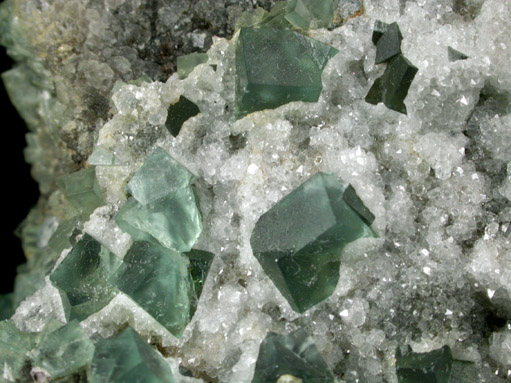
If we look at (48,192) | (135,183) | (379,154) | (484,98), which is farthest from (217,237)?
(48,192)

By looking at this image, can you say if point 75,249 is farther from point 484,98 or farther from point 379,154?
point 484,98

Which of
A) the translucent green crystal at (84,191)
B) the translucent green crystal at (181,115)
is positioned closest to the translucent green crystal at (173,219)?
the translucent green crystal at (181,115)

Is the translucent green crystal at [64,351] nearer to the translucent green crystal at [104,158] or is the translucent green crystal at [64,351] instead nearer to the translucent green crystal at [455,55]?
the translucent green crystal at [104,158]

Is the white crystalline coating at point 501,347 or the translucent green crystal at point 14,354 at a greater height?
the translucent green crystal at point 14,354

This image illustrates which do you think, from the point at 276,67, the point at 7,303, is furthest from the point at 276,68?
the point at 7,303

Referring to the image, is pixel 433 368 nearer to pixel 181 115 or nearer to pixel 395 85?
pixel 395 85

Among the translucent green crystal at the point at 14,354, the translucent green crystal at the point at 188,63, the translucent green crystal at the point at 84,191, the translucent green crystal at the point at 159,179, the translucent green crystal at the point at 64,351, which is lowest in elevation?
the translucent green crystal at the point at 84,191
